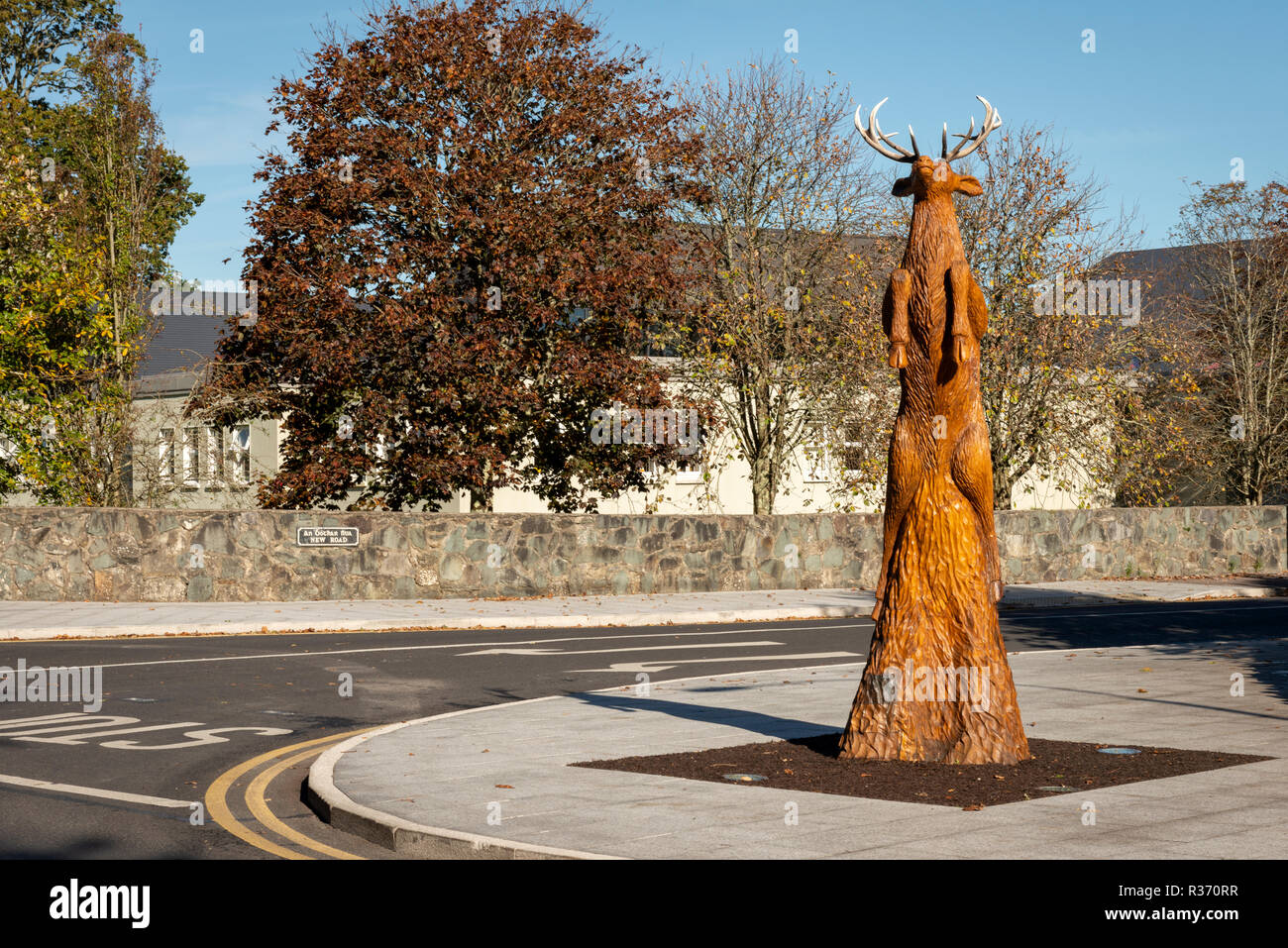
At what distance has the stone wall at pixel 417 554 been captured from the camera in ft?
74.1

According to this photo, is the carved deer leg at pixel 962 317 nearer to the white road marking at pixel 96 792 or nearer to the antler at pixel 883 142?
the antler at pixel 883 142

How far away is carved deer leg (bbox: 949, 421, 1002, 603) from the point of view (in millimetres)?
9070

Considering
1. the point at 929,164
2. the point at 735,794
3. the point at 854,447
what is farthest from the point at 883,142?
the point at 854,447

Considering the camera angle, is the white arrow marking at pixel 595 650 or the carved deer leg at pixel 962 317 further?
the white arrow marking at pixel 595 650

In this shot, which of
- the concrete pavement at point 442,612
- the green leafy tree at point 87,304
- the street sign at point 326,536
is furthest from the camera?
the green leafy tree at point 87,304

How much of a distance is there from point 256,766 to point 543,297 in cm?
1694

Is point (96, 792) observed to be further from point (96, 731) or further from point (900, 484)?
point (900, 484)

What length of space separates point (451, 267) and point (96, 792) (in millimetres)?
17991

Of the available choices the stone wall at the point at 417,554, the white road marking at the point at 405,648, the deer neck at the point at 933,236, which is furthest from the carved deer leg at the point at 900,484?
the stone wall at the point at 417,554

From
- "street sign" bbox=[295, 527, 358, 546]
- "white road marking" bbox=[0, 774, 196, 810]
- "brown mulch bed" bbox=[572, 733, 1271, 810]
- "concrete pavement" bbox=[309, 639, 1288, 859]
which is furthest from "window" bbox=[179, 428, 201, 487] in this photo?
"brown mulch bed" bbox=[572, 733, 1271, 810]

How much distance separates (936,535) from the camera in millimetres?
9078

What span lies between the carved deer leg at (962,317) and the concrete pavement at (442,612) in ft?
40.6

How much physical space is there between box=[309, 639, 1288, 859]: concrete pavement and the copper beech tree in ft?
42.1
